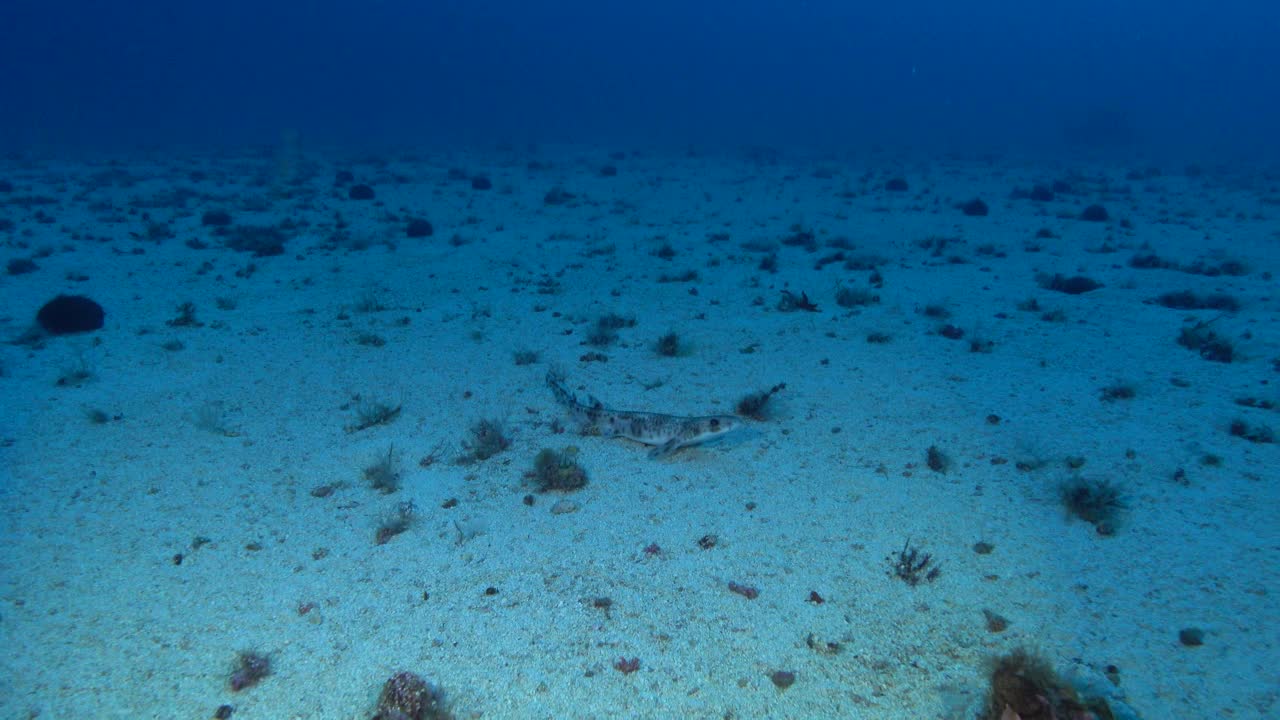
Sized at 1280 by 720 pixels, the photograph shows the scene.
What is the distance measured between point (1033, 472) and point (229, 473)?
32.6ft

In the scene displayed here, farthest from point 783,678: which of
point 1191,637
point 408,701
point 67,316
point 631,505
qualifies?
point 67,316

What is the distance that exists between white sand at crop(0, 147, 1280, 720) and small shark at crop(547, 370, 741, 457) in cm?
25

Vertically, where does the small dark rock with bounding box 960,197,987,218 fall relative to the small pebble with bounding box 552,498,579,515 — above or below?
above

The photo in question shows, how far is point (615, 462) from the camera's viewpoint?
785cm

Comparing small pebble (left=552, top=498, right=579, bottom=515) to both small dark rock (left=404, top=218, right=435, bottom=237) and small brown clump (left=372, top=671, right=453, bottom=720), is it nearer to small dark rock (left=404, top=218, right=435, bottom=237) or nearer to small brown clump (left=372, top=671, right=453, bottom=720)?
small brown clump (left=372, top=671, right=453, bottom=720)

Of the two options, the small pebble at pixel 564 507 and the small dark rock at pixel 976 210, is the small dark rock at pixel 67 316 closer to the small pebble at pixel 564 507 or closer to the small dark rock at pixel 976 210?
the small pebble at pixel 564 507

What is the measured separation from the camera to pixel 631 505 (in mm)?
7020

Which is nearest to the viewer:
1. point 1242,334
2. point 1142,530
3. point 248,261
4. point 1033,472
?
point 1142,530

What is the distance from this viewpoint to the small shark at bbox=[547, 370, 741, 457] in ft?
24.7

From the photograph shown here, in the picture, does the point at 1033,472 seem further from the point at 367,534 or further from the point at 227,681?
the point at 227,681

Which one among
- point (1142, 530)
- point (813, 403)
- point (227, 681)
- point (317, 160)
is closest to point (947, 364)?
point (813, 403)

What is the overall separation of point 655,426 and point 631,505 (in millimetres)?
1191

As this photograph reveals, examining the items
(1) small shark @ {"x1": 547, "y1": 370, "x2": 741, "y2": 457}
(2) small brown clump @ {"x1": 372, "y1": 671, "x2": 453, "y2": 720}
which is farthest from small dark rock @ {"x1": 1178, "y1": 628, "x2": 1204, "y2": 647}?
(2) small brown clump @ {"x1": 372, "y1": 671, "x2": 453, "y2": 720}

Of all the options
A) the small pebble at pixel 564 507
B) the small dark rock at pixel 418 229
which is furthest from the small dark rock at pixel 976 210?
the small pebble at pixel 564 507
